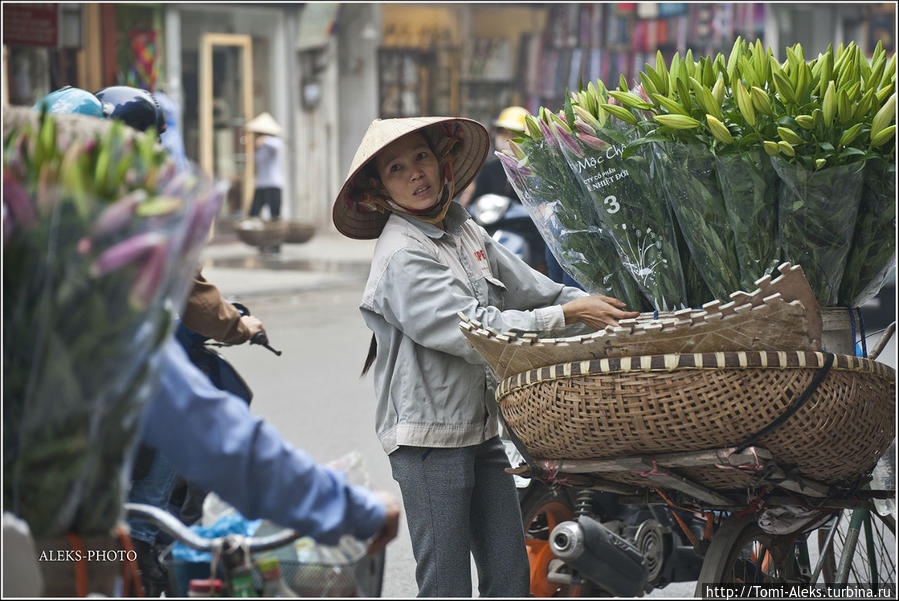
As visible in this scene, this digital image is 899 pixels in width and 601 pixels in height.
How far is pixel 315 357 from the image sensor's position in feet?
32.9

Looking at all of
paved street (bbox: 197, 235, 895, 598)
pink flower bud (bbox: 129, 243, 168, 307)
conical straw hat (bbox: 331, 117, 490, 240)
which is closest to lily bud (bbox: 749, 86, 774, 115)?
conical straw hat (bbox: 331, 117, 490, 240)

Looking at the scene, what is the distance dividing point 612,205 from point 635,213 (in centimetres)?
6

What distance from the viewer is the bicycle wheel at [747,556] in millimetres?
3188

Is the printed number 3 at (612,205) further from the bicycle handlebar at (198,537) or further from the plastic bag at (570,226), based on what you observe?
the bicycle handlebar at (198,537)

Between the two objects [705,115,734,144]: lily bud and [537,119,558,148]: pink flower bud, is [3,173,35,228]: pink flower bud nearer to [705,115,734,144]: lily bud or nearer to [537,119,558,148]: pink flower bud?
[705,115,734,144]: lily bud

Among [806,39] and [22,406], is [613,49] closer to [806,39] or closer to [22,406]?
[806,39]

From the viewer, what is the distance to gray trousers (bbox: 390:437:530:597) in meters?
3.32

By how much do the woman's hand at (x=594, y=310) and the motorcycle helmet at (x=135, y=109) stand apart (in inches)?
57.9

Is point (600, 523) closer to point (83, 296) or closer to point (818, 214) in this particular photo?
point (818, 214)

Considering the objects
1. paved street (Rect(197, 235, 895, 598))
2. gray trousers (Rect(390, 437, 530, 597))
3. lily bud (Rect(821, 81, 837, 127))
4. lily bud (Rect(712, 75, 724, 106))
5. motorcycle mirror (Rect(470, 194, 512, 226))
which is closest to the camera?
lily bud (Rect(821, 81, 837, 127))

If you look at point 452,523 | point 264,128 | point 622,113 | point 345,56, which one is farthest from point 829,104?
point 345,56

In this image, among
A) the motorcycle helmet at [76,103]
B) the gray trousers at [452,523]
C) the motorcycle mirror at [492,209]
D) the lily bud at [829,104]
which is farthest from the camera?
the motorcycle mirror at [492,209]

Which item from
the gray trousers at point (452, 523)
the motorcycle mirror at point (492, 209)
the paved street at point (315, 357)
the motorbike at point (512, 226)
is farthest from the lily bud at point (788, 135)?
the motorcycle mirror at point (492, 209)

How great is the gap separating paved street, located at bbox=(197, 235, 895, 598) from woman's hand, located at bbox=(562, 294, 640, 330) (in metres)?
1.30
